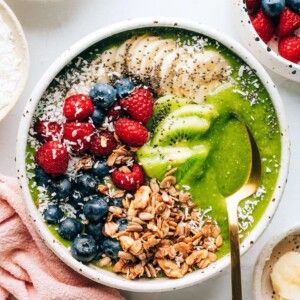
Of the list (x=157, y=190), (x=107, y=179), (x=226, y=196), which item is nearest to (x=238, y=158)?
(x=226, y=196)

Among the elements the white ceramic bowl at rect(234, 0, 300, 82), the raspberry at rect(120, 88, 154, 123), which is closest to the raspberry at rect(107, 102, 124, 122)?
the raspberry at rect(120, 88, 154, 123)

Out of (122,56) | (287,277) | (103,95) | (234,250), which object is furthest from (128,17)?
(287,277)

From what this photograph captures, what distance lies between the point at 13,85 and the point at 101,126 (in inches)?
10.0

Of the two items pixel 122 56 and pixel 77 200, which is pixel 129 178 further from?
pixel 122 56

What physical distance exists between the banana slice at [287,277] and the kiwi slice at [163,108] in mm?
471

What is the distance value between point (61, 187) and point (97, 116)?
18cm

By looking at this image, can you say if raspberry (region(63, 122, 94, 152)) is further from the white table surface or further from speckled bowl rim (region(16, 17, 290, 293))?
the white table surface

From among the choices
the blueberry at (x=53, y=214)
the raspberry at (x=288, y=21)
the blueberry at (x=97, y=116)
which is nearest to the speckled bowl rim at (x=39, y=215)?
the blueberry at (x=53, y=214)

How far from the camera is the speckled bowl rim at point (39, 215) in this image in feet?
5.17

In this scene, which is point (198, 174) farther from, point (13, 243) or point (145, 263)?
point (13, 243)

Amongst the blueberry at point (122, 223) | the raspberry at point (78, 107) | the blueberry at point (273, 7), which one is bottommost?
the blueberry at point (122, 223)

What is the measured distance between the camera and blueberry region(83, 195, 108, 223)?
1.58 meters

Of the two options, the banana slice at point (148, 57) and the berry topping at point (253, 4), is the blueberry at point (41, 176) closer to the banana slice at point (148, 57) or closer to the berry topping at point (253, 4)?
the banana slice at point (148, 57)

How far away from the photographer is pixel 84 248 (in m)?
1.58
